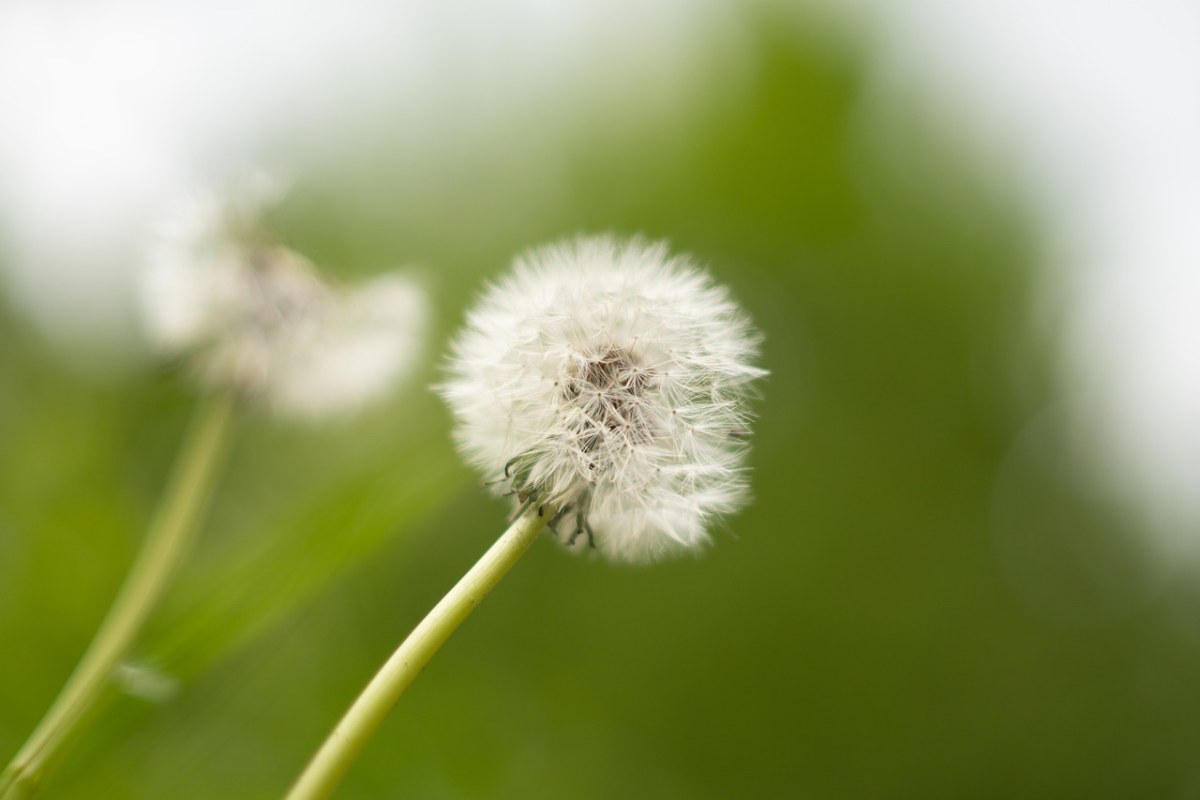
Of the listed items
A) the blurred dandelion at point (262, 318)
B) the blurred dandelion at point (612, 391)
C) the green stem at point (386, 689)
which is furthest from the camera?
the blurred dandelion at point (262, 318)

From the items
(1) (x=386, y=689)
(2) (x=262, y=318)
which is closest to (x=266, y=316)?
(2) (x=262, y=318)

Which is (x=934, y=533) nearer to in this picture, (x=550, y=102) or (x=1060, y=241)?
(x=1060, y=241)

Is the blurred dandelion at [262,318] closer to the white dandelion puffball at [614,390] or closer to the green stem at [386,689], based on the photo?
the white dandelion puffball at [614,390]

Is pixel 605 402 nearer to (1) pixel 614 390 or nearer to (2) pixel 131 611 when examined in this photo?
(1) pixel 614 390

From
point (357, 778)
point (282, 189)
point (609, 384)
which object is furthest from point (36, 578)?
point (609, 384)

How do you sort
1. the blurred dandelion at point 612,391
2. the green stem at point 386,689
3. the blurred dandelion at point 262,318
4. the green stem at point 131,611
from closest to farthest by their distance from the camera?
1. the green stem at point 386,689
2. the green stem at point 131,611
3. the blurred dandelion at point 612,391
4. the blurred dandelion at point 262,318

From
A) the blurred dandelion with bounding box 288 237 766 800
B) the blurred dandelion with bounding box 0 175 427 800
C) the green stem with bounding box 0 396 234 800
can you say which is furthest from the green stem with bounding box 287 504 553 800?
the blurred dandelion with bounding box 0 175 427 800

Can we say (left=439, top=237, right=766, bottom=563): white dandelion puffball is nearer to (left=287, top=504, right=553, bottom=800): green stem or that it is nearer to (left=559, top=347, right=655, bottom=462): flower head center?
(left=559, top=347, right=655, bottom=462): flower head center

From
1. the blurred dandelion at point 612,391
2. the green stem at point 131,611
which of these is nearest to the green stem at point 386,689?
the blurred dandelion at point 612,391
